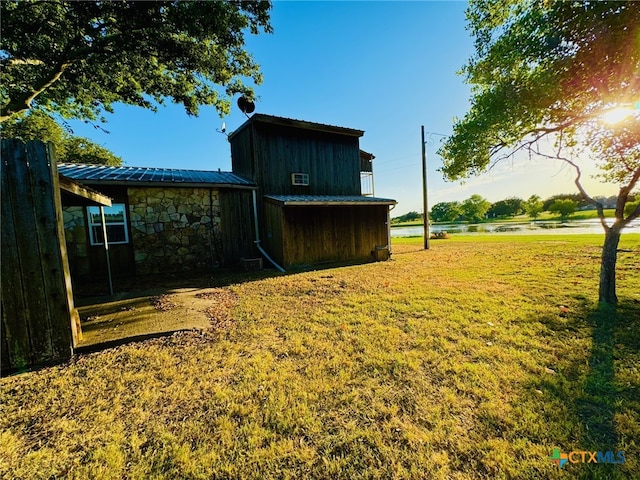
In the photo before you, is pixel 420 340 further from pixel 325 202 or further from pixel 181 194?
pixel 181 194

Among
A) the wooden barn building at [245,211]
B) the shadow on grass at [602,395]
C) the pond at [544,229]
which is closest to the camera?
the shadow on grass at [602,395]

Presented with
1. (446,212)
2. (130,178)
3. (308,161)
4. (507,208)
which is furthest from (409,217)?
(130,178)

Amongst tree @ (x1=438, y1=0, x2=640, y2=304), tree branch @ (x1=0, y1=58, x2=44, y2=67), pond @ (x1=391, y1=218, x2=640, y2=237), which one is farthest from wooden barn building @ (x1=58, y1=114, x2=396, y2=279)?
pond @ (x1=391, y1=218, x2=640, y2=237)

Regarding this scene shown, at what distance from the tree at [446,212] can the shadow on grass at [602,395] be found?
80.8 metres

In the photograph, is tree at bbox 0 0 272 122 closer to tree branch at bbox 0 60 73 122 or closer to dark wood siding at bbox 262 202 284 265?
tree branch at bbox 0 60 73 122

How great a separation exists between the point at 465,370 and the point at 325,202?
709cm

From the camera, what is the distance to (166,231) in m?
8.51

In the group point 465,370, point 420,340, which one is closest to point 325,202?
point 420,340

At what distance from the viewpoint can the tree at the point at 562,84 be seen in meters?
3.49

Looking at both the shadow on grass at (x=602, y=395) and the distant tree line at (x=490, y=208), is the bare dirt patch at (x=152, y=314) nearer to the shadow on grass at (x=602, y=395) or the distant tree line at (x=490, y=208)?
the shadow on grass at (x=602, y=395)

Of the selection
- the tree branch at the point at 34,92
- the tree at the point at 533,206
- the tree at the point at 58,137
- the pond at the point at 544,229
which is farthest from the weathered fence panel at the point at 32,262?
the tree at the point at 533,206

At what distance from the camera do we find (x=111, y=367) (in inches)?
113

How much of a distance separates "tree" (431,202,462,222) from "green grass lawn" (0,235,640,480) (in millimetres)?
80799

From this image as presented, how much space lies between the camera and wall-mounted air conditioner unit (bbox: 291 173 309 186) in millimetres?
10841
